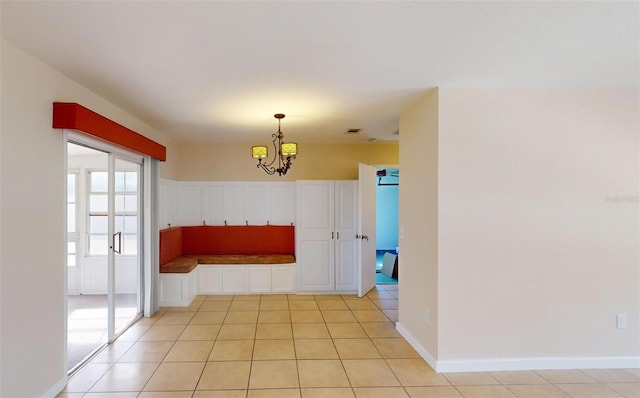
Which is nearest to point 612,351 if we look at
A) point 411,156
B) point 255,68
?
point 411,156

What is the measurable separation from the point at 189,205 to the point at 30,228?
363 cm

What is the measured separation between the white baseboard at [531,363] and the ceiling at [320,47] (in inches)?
102

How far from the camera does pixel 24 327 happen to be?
232 centimetres

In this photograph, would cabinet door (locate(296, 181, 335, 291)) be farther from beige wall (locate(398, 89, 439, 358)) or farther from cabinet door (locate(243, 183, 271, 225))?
beige wall (locate(398, 89, 439, 358))

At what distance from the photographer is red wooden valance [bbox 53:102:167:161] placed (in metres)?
2.64

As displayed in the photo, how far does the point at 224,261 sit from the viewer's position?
5527mm

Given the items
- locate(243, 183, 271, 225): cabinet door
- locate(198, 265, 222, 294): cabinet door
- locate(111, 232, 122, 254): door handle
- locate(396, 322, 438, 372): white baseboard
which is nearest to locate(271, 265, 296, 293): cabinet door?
locate(198, 265, 222, 294): cabinet door

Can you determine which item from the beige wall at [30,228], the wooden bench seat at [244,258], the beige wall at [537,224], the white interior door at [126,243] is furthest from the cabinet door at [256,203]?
the beige wall at [537,224]

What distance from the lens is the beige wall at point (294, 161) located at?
6.02 m

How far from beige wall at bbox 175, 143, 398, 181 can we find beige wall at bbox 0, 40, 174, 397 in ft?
10.4

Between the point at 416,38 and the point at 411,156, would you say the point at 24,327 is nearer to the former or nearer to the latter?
the point at 416,38

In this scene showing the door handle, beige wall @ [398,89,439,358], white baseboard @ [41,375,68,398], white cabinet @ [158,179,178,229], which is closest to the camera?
Answer: white baseboard @ [41,375,68,398]

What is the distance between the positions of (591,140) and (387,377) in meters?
2.98

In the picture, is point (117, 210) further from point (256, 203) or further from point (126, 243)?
point (256, 203)
